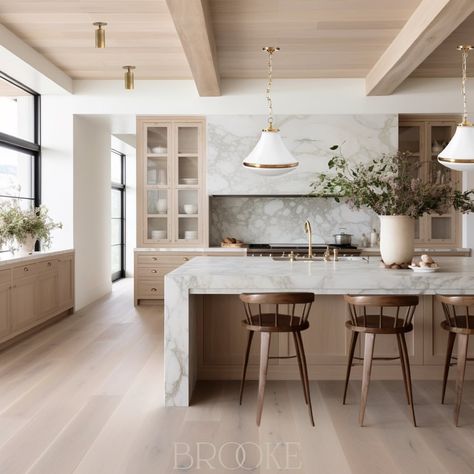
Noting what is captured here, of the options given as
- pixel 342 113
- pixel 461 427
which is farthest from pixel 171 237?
pixel 461 427

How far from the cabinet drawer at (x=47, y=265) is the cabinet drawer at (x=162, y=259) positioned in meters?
1.21

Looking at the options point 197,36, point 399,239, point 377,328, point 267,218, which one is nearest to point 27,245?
point 197,36

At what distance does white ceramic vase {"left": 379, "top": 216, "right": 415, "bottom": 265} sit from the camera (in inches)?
150

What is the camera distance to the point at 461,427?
3018 mm

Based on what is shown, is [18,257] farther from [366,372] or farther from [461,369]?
[461,369]

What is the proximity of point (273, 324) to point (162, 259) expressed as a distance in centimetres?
391

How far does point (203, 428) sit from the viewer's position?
3.00 m

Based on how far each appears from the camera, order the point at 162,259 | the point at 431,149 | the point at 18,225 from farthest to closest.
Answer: the point at 431,149 → the point at 162,259 → the point at 18,225

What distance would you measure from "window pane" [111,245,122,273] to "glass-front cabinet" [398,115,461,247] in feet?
18.9

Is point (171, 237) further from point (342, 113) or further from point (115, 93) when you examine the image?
point (342, 113)

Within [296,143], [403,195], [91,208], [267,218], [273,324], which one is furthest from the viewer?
[91,208]

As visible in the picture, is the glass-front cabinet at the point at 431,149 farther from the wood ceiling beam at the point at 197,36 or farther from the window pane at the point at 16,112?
the window pane at the point at 16,112

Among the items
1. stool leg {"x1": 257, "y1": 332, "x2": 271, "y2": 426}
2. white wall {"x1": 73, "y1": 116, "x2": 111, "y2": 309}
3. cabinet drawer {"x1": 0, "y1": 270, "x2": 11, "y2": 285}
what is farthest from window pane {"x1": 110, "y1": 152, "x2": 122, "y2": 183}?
stool leg {"x1": 257, "y1": 332, "x2": 271, "y2": 426}

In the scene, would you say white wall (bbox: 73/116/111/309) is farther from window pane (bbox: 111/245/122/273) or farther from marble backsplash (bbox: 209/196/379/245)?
window pane (bbox: 111/245/122/273)
